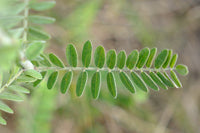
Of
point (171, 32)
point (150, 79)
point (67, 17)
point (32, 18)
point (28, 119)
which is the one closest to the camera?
point (150, 79)

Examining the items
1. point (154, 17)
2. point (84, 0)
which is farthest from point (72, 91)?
point (154, 17)

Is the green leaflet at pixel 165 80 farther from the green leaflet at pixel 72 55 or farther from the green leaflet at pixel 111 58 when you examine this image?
the green leaflet at pixel 72 55

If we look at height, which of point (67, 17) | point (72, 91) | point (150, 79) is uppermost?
point (67, 17)

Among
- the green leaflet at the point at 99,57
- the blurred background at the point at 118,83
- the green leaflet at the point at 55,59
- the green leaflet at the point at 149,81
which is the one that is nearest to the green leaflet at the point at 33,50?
the green leaflet at the point at 55,59

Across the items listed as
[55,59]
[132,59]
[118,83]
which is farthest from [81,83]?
[118,83]

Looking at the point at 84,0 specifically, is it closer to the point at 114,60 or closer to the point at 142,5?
the point at 142,5

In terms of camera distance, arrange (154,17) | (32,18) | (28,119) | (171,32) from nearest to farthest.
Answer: (32,18) < (28,119) < (171,32) < (154,17)

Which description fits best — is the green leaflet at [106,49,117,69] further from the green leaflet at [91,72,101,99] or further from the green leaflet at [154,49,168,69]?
the green leaflet at [154,49,168,69]
